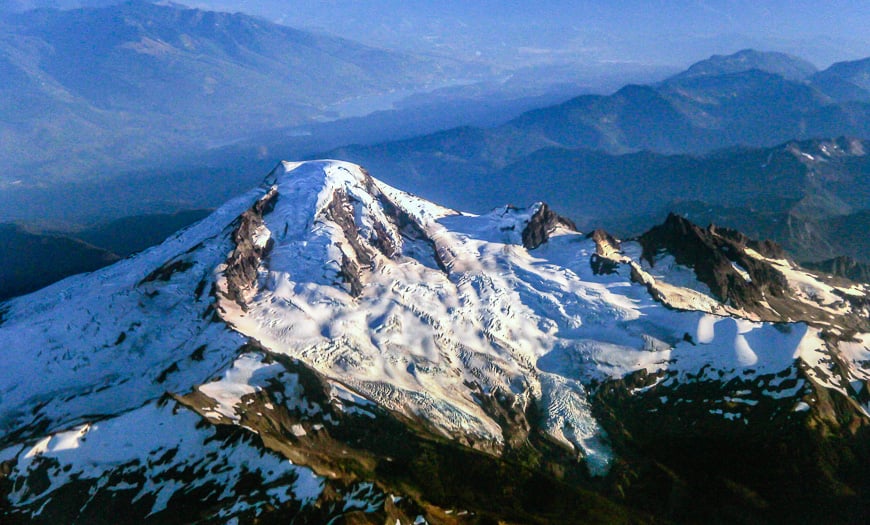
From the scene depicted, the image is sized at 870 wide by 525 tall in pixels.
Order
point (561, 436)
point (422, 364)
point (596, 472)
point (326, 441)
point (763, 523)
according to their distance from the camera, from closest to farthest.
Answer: point (763, 523) → point (326, 441) → point (596, 472) → point (561, 436) → point (422, 364)

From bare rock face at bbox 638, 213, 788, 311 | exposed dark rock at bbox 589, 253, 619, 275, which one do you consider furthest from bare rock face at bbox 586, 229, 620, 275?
bare rock face at bbox 638, 213, 788, 311

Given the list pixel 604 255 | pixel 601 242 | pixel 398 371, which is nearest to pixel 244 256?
pixel 398 371

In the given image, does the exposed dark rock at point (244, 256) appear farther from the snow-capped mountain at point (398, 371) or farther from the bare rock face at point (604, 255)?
the bare rock face at point (604, 255)

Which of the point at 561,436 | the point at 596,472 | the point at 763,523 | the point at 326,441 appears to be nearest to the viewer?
the point at 763,523

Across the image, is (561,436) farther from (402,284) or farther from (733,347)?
(402,284)

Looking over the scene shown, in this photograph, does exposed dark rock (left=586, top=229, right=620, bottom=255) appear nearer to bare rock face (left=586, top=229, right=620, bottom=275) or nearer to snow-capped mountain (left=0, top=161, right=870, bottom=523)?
bare rock face (left=586, top=229, right=620, bottom=275)

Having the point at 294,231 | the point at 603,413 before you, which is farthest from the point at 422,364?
the point at 294,231
